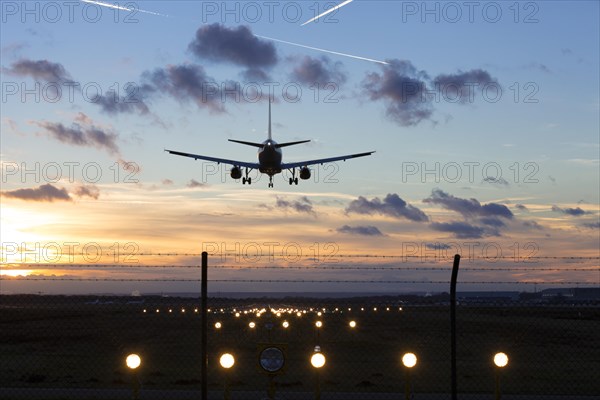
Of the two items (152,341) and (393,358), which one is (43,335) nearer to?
Result: (152,341)

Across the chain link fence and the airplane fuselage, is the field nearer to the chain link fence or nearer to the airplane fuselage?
the chain link fence

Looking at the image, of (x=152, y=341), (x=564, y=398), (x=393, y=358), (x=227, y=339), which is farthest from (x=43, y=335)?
(x=564, y=398)

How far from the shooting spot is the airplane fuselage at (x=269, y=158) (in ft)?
249

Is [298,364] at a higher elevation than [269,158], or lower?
lower

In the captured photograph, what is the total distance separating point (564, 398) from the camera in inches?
938

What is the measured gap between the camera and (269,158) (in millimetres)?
75812

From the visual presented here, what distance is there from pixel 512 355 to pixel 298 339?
56.8 feet

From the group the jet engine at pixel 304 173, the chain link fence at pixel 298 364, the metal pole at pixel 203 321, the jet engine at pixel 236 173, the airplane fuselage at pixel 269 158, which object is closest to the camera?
the metal pole at pixel 203 321

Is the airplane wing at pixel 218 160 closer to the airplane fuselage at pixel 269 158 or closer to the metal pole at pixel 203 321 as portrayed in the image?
the airplane fuselage at pixel 269 158

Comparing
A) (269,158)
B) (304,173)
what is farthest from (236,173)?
(304,173)

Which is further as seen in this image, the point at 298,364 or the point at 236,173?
the point at 236,173

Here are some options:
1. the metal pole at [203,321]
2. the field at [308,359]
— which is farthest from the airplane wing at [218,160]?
the metal pole at [203,321]

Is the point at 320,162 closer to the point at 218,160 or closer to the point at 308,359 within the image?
the point at 218,160

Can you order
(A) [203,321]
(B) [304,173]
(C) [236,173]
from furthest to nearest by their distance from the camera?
(C) [236,173]
(B) [304,173]
(A) [203,321]
